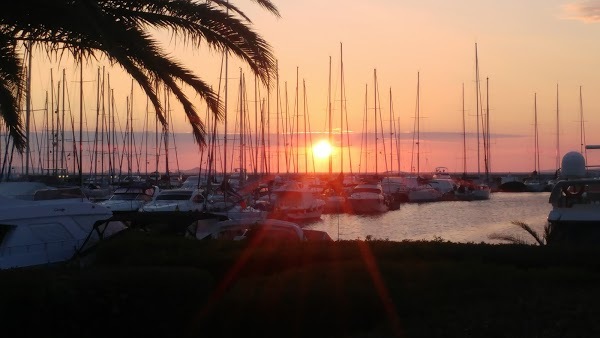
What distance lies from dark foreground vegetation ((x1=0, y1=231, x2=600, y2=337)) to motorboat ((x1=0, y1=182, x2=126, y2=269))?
3.60m

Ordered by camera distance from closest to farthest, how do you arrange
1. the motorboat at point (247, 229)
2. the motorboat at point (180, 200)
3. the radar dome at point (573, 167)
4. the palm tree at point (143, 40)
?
the palm tree at point (143, 40) → the motorboat at point (247, 229) → the radar dome at point (573, 167) → the motorboat at point (180, 200)

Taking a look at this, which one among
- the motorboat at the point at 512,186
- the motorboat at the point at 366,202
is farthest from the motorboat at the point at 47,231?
the motorboat at the point at 512,186

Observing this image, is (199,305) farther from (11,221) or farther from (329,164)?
(329,164)

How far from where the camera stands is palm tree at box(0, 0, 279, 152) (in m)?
10.7

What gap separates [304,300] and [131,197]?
1183 inches

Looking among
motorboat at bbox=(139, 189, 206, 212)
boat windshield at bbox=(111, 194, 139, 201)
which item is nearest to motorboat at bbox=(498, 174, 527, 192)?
motorboat at bbox=(139, 189, 206, 212)

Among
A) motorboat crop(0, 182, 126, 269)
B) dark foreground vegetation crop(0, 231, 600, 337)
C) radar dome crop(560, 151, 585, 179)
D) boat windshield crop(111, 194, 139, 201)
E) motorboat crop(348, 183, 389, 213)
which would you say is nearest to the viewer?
dark foreground vegetation crop(0, 231, 600, 337)

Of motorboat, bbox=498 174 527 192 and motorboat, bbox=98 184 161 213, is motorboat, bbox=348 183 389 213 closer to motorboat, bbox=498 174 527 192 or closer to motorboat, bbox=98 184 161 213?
motorboat, bbox=98 184 161 213

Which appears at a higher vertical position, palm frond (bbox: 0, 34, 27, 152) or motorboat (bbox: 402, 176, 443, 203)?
palm frond (bbox: 0, 34, 27, 152)

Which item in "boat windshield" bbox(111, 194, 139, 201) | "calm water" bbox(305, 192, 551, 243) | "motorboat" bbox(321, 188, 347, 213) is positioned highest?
"boat windshield" bbox(111, 194, 139, 201)

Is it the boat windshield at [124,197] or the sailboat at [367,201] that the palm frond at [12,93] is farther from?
the sailboat at [367,201]

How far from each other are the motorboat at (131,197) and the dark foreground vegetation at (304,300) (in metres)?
25.0

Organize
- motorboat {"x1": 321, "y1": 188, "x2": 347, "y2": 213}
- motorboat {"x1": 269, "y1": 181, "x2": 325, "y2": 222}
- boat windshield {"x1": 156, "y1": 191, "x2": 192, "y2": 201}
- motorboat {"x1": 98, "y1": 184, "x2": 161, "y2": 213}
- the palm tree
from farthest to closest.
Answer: motorboat {"x1": 321, "y1": 188, "x2": 347, "y2": 213}
motorboat {"x1": 269, "y1": 181, "x2": 325, "y2": 222}
boat windshield {"x1": 156, "y1": 191, "x2": 192, "y2": 201}
motorboat {"x1": 98, "y1": 184, "x2": 161, "y2": 213}
the palm tree

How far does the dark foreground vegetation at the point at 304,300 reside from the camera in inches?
329
